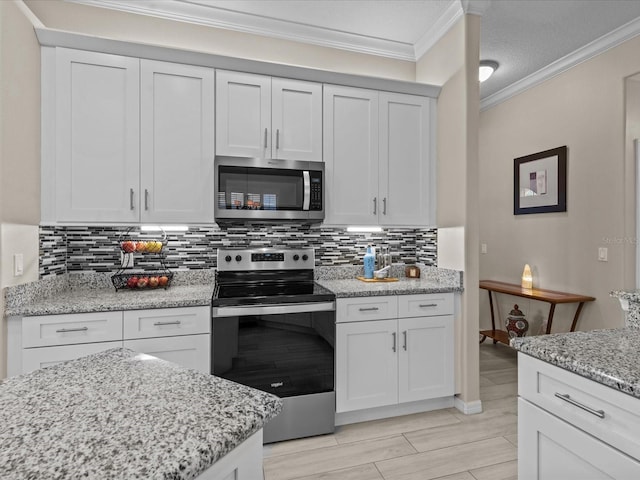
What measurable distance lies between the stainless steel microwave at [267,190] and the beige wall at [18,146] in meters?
1.01

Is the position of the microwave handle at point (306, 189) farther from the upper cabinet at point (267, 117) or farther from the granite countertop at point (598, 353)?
the granite countertop at point (598, 353)

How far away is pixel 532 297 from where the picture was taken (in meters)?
3.27

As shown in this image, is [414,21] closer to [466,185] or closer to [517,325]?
[466,185]

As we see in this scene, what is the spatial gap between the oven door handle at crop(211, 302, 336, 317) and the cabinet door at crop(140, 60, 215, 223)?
0.65 metres

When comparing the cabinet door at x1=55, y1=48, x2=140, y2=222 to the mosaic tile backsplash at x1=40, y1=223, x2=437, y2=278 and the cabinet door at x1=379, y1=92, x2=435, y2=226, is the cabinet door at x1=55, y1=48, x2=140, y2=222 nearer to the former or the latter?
the mosaic tile backsplash at x1=40, y1=223, x2=437, y2=278

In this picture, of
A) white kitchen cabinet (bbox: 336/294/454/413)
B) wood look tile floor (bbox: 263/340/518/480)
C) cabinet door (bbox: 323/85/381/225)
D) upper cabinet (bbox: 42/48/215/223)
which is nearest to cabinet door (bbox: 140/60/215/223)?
upper cabinet (bbox: 42/48/215/223)

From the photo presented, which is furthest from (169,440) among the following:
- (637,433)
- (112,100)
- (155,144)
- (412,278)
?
(412,278)

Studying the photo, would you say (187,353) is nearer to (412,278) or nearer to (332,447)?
(332,447)

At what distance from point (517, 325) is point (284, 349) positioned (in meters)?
2.51

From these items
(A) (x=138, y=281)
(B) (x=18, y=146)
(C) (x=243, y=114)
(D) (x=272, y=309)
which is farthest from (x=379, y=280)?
(B) (x=18, y=146)

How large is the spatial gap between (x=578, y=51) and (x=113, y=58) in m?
3.74

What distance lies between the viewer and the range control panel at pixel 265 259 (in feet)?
8.70

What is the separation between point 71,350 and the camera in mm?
1867

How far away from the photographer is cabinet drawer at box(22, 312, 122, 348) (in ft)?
5.95
